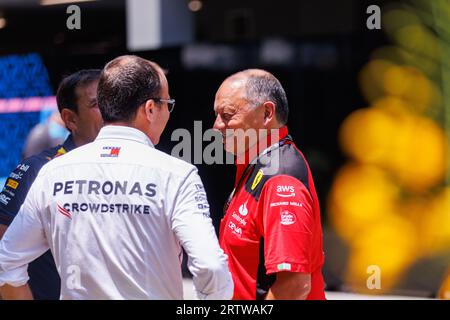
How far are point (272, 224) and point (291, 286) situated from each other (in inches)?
8.9

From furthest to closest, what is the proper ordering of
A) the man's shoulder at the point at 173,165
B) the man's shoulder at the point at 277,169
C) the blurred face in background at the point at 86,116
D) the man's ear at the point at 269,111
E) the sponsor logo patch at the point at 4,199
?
the blurred face in background at the point at 86,116, the sponsor logo patch at the point at 4,199, the man's ear at the point at 269,111, the man's shoulder at the point at 277,169, the man's shoulder at the point at 173,165

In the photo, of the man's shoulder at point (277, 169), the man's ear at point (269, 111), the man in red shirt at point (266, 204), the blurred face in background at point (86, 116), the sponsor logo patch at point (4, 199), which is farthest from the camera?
the blurred face in background at point (86, 116)

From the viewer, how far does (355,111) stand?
6.57m

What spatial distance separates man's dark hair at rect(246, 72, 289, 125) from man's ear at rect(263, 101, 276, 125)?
0.05 feet

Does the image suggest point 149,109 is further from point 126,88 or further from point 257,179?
point 257,179

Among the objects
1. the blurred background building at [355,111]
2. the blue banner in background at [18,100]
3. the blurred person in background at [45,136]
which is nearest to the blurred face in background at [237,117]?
the blurred background building at [355,111]

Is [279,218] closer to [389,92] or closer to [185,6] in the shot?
[389,92]

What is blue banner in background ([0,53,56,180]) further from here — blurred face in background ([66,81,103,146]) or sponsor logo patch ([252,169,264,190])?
sponsor logo patch ([252,169,264,190])

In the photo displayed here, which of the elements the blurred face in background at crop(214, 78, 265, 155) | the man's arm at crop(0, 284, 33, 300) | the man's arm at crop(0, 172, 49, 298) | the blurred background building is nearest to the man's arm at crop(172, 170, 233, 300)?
the man's arm at crop(0, 172, 49, 298)

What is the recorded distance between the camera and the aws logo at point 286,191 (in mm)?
2688

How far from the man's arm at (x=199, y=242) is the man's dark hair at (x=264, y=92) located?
658 millimetres

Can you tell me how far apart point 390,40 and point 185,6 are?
2.44 meters

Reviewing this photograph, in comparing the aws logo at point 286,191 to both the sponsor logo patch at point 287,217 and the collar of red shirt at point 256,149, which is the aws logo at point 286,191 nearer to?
the sponsor logo patch at point 287,217
